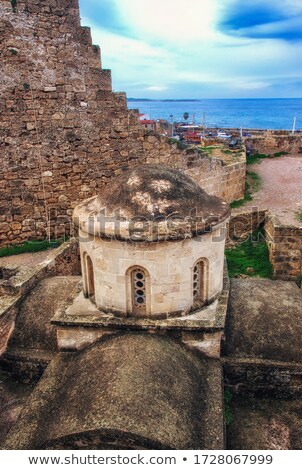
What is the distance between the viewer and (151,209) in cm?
556

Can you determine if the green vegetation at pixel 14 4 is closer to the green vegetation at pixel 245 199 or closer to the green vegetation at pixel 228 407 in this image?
the green vegetation at pixel 245 199

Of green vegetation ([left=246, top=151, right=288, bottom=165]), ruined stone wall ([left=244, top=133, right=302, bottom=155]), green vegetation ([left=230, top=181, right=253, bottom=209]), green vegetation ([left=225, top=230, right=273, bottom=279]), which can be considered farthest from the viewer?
ruined stone wall ([left=244, top=133, right=302, bottom=155])

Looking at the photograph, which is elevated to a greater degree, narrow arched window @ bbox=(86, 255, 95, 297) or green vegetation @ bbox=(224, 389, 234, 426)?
narrow arched window @ bbox=(86, 255, 95, 297)

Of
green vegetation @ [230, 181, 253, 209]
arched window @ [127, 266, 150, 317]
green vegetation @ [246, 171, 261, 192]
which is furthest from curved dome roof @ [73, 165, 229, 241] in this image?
green vegetation @ [246, 171, 261, 192]

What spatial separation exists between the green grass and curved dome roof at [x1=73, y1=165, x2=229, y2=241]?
6.80 m

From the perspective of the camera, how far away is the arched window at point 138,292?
578cm

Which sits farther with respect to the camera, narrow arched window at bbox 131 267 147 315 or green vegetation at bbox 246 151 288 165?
green vegetation at bbox 246 151 288 165

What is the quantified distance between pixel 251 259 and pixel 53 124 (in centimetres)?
763

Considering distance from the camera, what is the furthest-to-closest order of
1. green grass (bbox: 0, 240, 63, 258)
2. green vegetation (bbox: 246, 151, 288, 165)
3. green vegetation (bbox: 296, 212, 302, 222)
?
green vegetation (bbox: 246, 151, 288, 165), green vegetation (bbox: 296, 212, 302, 222), green grass (bbox: 0, 240, 63, 258)

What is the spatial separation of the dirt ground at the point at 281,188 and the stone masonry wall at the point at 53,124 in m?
5.12

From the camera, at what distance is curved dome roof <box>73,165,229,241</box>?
542 cm

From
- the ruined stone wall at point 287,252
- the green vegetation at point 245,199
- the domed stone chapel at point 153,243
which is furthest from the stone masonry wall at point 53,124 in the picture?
the domed stone chapel at point 153,243

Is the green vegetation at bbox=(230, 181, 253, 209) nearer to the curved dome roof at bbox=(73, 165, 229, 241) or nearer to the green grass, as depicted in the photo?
the green grass

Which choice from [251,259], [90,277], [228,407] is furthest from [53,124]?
[228,407]
